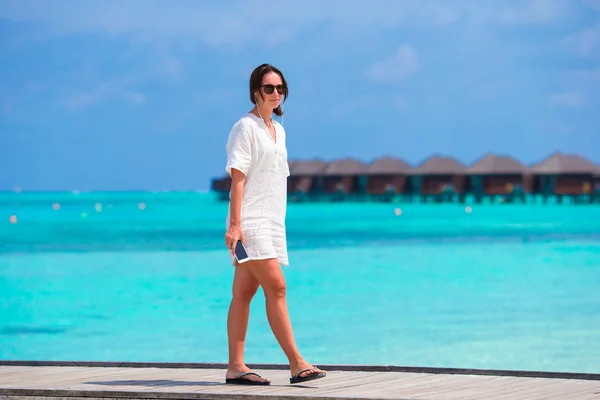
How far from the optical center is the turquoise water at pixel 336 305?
1277cm

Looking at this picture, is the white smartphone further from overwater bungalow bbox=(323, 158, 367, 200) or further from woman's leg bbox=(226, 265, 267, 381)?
overwater bungalow bbox=(323, 158, 367, 200)

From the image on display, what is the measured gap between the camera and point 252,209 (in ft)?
14.5

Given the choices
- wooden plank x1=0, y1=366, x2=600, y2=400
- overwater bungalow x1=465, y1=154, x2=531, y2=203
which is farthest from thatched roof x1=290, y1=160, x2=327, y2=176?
wooden plank x1=0, y1=366, x2=600, y2=400

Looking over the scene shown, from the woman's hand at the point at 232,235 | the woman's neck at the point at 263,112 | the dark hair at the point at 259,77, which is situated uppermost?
the dark hair at the point at 259,77

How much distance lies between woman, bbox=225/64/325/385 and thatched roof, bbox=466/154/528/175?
79.3m

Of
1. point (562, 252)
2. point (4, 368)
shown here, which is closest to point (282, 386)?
point (4, 368)

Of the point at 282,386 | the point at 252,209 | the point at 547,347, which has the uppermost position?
the point at 252,209

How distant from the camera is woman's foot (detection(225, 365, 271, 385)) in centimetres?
451

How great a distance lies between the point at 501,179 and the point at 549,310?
229ft

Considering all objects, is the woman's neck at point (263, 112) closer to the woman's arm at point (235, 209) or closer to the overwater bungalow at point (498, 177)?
the woman's arm at point (235, 209)

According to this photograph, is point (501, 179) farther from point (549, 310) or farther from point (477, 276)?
point (549, 310)

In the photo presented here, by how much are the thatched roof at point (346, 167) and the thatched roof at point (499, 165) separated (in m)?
11.2

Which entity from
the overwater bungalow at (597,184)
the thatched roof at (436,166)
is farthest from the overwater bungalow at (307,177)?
the overwater bungalow at (597,184)

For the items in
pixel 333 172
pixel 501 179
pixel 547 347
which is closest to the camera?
pixel 547 347
